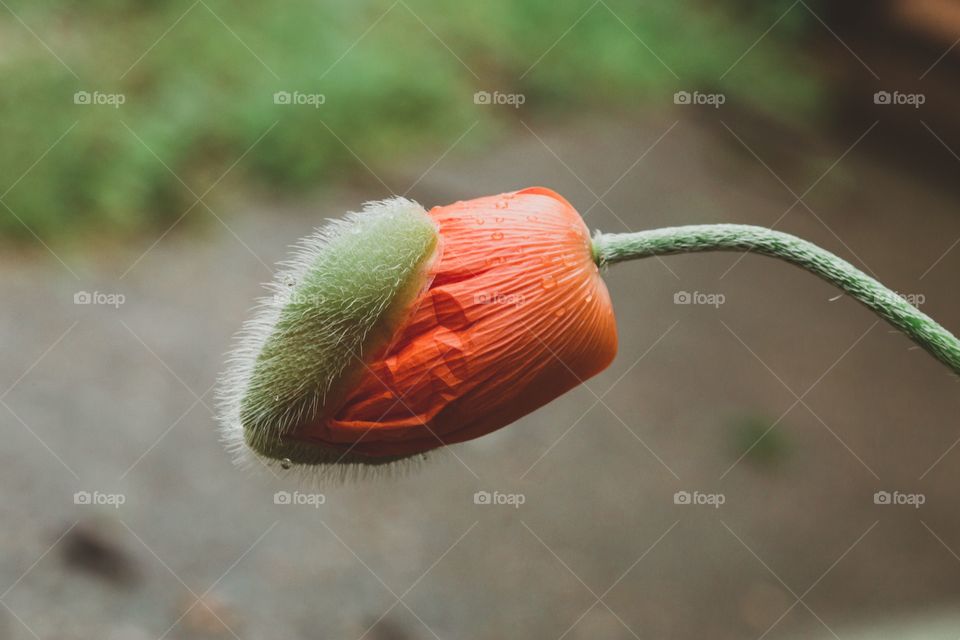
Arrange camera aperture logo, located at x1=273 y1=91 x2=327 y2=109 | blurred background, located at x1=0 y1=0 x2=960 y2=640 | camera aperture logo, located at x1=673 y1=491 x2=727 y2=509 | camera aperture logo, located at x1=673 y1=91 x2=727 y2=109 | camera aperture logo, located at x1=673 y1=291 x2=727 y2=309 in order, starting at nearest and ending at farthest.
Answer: blurred background, located at x1=0 y1=0 x2=960 y2=640 → camera aperture logo, located at x1=673 y1=491 x2=727 y2=509 → camera aperture logo, located at x1=673 y1=291 x2=727 y2=309 → camera aperture logo, located at x1=273 y1=91 x2=327 y2=109 → camera aperture logo, located at x1=673 y1=91 x2=727 y2=109

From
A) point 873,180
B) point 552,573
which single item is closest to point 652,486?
point 552,573

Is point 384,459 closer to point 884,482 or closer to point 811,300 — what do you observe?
point 884,482

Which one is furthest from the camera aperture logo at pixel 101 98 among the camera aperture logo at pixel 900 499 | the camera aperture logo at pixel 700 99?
the camera aperture logo at pixel 900 499

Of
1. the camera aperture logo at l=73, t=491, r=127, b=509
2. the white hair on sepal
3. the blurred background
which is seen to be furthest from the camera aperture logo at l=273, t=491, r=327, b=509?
the white hair on sepal

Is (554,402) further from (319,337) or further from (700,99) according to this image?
(319,337)

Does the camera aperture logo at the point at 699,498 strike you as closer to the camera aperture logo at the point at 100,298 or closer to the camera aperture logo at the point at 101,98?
the camera aperture logo at the point at 100,298

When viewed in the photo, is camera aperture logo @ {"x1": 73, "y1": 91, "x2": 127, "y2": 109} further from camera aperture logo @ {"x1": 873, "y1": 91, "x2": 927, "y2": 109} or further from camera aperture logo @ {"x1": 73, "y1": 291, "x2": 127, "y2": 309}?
camera aperture logo @ {"x1": 873, "y1": 91, "x2": 927, "y2": 109}

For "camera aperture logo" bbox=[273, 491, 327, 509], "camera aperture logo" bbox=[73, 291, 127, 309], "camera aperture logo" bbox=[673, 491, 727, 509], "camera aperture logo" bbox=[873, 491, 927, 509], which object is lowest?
"camera aperture logo" bbox=[273, 491, 327, 509]
